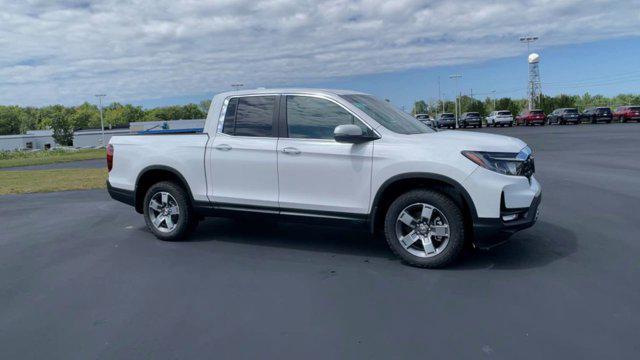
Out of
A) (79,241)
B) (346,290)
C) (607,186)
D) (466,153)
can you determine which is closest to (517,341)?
(346,290)

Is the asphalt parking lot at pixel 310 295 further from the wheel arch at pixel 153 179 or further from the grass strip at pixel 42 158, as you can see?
the grass strip at pixel 42 158

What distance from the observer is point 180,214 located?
6797 millimetres

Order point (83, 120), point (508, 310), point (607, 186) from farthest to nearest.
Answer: point (83, 120), point (607, 186), point (508, 310)

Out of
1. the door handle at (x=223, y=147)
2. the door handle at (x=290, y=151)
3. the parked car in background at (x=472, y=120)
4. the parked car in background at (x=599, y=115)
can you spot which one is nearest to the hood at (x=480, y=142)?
the door handle at (x=290, y=151)

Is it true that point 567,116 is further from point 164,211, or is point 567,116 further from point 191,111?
point 191,111

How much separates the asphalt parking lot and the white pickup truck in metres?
0.43

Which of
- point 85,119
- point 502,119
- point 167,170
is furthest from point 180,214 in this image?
point 85,119

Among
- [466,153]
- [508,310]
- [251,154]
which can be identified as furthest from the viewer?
[251,154]

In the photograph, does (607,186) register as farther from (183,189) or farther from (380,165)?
(183,189)

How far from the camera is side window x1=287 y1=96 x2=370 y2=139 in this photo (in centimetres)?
589

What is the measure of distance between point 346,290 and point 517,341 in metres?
1.59

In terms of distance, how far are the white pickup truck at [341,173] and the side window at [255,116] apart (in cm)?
1

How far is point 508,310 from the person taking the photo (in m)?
4.30

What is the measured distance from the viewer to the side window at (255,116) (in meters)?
6.29
